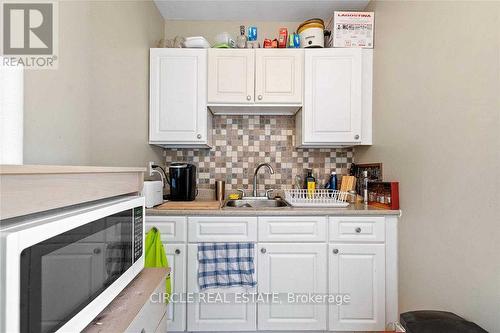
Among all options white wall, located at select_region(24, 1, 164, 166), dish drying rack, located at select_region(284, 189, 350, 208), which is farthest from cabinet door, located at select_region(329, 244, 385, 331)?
white wall, located at select_region(24, 1, 164, 166)

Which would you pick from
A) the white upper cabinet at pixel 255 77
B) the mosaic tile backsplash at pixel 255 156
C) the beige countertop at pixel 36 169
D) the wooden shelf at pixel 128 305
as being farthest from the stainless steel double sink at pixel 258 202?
the beige countertop at pixel 36 169

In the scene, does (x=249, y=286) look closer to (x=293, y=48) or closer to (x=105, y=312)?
(x=105, y=312)

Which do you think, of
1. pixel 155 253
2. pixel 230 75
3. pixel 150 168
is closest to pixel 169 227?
pixel 155 253

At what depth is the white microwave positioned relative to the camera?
409 mm

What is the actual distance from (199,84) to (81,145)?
1006 millimetres

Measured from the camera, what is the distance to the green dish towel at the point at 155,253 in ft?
4.80

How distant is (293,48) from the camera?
79.1 inches

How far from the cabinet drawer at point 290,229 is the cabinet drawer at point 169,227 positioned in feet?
1.65

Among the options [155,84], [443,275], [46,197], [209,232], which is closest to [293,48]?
[155,84]

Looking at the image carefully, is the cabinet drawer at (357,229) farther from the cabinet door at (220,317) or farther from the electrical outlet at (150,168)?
the electrical outlet at (150,168)

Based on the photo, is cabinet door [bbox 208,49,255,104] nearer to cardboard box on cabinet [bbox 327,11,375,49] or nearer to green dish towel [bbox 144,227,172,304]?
cardboard box on cabinet [bbox 327,11,375,49]

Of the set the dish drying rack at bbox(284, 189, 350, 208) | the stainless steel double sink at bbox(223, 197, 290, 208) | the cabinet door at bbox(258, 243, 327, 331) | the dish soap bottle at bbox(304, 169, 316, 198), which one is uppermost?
the dish soap bottle at bbox(304, 169, 316, 198)

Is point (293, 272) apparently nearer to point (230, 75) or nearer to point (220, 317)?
point (220, 317)

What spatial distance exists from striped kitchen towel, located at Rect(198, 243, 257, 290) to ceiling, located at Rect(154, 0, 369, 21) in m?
1.87
